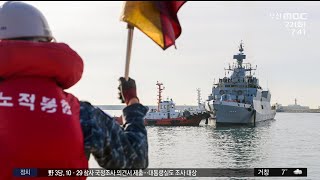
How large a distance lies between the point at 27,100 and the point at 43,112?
79 millimetres

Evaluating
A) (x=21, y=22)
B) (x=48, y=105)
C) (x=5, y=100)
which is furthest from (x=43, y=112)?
(x=21, y=22)

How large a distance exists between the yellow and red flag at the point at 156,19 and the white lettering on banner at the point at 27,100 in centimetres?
53

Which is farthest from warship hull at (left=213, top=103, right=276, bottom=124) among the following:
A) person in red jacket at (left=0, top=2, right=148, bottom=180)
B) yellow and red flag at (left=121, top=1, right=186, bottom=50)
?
person in red jacket at (left=0, top=2, right=148, bottom=180)

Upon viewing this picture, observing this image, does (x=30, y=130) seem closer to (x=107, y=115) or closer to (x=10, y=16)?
(x=107, y=115)

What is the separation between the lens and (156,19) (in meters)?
2.11

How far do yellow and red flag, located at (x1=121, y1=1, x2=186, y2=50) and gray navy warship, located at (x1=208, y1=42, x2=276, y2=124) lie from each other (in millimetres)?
60550

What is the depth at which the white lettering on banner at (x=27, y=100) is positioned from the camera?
1863 millimetres

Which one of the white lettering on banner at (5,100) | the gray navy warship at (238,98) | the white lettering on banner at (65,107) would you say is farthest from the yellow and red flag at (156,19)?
the gray navy warship at (238,98)

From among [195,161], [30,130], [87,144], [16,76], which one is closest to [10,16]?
[16,76]

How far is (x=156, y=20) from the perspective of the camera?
2.12 meters

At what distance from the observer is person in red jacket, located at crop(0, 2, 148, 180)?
182 centimetres

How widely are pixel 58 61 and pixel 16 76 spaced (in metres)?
0.20

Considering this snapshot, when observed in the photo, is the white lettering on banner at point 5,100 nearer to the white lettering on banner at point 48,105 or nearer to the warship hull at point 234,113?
the white lettering on banner at point 48,105

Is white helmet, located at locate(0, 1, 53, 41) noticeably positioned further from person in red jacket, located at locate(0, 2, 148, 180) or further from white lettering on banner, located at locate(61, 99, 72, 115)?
white lettering on banner, located at locate(61, 99, 72, 115)
